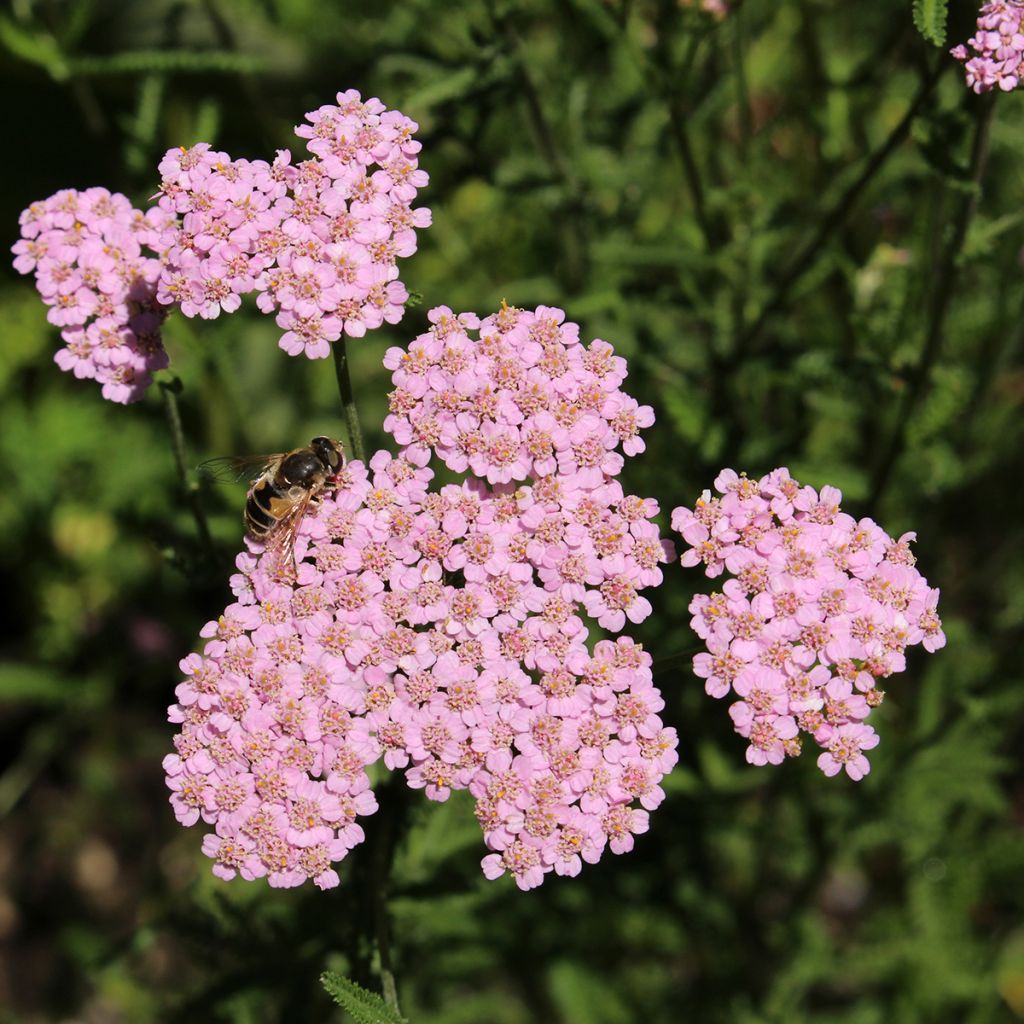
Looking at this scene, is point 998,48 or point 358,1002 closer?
point 358,1002

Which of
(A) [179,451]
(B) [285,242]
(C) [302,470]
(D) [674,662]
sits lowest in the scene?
(D) [674,662]

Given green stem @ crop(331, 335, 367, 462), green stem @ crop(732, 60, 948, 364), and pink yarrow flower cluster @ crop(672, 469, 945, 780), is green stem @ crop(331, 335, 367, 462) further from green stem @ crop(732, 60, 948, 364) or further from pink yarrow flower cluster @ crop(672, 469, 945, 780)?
green stem @ crop(732, 60, 948, 364)

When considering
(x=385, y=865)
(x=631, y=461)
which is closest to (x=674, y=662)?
(x=385, y=865)

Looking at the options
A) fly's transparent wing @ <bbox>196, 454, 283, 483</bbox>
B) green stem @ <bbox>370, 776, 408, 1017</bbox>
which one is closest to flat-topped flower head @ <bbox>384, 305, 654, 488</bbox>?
fly's transparent wing @ <bbox>196, 454, 283, 483</bbox>

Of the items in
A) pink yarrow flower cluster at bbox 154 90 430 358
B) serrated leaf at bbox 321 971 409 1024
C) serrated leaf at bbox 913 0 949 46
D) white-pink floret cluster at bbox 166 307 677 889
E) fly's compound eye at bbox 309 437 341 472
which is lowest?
serrated leaf at bbox 321 971 409 1024

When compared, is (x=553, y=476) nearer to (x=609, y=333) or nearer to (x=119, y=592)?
(x=609, y=333)

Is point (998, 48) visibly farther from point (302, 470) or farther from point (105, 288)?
point (105, 288)

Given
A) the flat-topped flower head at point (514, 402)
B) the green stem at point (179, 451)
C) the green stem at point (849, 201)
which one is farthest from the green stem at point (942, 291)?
the green stem at point (179, 451)
